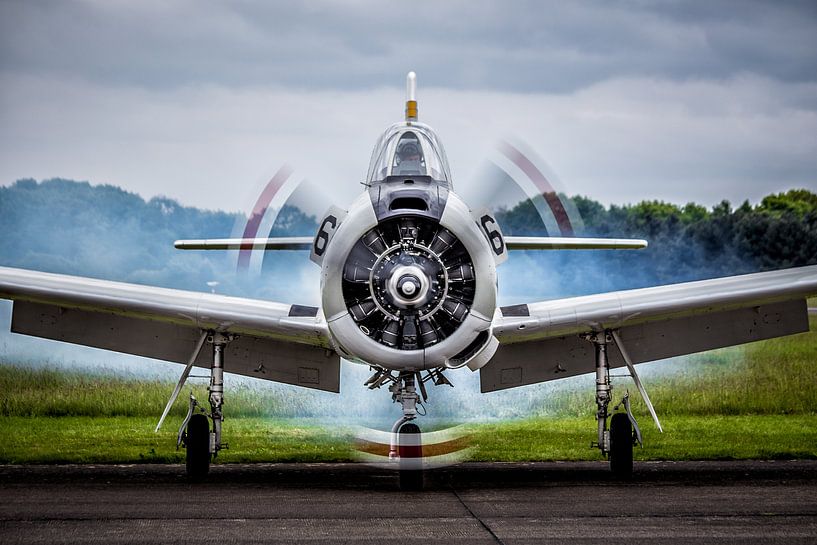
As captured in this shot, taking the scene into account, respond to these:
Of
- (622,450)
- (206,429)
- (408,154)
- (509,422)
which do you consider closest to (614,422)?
(622,450)

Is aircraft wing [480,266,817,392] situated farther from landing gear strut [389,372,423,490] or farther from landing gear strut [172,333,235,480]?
landing gear strut [172,333,235,480]

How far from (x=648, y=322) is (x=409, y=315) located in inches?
153

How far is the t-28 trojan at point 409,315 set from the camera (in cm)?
1064

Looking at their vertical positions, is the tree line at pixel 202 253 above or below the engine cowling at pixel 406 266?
above

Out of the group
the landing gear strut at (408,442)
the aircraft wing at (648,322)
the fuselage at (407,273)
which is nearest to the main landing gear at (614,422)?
the aircraft wing at (648,322)

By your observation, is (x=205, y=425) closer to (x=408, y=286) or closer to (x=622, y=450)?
(x=408, y=286)

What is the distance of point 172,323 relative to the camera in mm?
13430

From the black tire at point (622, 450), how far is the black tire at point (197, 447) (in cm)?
415

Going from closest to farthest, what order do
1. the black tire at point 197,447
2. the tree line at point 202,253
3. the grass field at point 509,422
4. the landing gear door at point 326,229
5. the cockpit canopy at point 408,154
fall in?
1. the landing gear door at point 326,229
2. the cockpit canopy at point 408,154
3. the black tire at point 197,447
4. the grass field at point 509,422
5. the tree line at point 202,253

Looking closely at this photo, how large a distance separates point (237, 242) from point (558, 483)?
4441mm

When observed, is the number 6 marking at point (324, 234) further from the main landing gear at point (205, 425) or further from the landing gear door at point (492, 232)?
the main landing gear at point (205, 425)

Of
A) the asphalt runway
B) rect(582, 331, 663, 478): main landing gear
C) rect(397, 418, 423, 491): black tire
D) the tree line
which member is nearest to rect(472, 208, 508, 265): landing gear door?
rect(397, 418, 423, 491): black tire

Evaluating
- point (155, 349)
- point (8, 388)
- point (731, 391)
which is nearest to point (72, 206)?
point (8, 388)

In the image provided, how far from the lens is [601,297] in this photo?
12.4 metres
